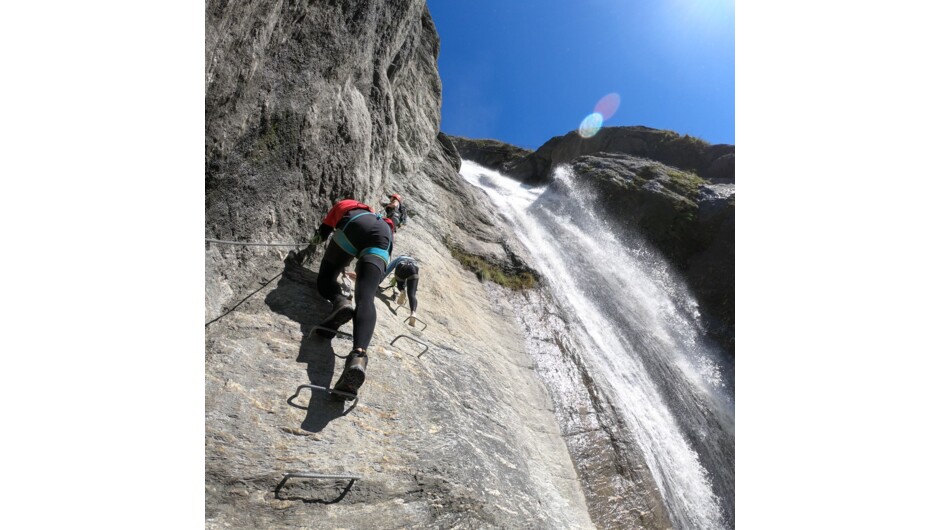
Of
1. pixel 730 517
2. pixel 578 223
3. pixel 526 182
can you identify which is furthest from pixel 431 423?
pixel 526 182

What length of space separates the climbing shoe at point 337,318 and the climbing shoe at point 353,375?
57cm

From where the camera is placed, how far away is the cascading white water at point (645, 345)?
8.45 metres

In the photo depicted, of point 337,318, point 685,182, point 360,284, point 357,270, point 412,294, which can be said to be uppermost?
point 685,182

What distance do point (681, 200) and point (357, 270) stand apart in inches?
781

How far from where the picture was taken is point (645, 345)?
1273 cm

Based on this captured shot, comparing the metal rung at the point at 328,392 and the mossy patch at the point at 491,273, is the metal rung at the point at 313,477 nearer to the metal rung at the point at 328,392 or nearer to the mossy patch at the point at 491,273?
the metal rung at the point at 328,392

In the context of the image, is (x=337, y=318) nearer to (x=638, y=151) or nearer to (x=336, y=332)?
(x=336, y=332)

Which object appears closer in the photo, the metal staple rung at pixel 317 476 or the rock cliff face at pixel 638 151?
the metal staple rung at pixel 317 476

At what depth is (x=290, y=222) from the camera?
5.90m

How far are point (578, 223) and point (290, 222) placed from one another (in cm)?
1639

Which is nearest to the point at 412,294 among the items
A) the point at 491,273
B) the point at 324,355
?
the point at 324,355

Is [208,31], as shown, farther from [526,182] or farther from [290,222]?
[526,182]

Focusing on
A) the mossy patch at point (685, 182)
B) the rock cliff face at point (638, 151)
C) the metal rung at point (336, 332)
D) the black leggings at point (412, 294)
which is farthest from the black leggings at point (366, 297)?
the rock cliff face at point (638, 151)

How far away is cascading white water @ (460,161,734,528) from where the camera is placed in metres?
8.45
